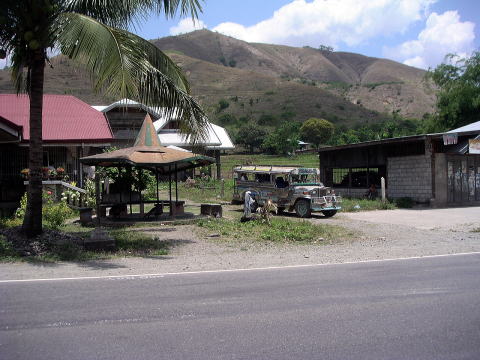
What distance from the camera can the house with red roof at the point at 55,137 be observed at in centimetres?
2011

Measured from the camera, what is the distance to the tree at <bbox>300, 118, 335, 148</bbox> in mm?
81125

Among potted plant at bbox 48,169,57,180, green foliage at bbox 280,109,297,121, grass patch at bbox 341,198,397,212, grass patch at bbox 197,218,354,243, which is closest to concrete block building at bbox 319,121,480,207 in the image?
grass patch at bbox 341,198,397,212

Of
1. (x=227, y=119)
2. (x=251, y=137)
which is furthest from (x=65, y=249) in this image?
(x=227, y=119)

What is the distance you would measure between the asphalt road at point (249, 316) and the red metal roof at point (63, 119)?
13.8m

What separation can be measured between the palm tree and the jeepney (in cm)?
822

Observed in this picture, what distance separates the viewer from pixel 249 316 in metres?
6.11

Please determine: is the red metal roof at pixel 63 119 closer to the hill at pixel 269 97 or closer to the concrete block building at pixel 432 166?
the concrete block building at pixel 432 166

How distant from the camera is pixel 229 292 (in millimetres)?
7391

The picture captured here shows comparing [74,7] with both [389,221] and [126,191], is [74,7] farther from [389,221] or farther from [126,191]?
[389,221]

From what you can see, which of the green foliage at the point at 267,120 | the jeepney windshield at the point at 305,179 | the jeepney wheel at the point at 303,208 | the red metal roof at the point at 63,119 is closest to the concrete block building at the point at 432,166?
the jeepney windshield at the point at 305,179

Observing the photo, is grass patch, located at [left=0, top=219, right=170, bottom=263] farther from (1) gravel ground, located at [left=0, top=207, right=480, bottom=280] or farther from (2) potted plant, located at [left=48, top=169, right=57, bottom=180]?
(2) potted plant, located at [left=48, top=169, right=57, bottom=180]

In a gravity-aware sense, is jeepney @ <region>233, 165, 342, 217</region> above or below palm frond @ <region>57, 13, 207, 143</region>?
below

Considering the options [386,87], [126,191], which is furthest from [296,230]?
[386,87]

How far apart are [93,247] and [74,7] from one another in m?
5.66
